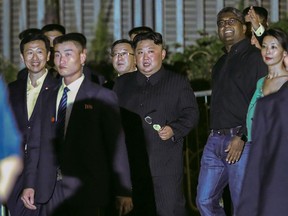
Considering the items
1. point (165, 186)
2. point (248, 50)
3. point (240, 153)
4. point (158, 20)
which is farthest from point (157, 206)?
point (158, 20)

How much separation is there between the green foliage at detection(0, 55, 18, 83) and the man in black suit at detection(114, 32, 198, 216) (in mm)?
6014

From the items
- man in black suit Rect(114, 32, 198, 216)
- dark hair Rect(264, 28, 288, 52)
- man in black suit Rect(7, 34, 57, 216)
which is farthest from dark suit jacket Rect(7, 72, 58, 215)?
dark hair Rect(264, 28, 288, 52)

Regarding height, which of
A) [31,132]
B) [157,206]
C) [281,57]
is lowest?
[157,206]

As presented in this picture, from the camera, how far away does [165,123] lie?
29.7 ft

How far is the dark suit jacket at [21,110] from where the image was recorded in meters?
Result: 8.91

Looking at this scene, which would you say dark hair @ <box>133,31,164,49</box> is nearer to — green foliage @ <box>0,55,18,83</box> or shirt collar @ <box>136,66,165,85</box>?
shirt collar @ <box>136,66,165,85</box>

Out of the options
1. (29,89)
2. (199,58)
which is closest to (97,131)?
(29,89)

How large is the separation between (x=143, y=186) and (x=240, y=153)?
1066 millimetres

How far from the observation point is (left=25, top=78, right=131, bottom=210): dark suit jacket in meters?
8.08

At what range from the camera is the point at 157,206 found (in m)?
9.04

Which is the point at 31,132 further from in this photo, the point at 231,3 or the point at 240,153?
the point at 231,3

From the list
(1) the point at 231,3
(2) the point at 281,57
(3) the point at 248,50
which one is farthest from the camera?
(1) the point at 231,3

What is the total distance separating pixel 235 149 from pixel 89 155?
125cm

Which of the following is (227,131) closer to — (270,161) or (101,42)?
(270,161)
